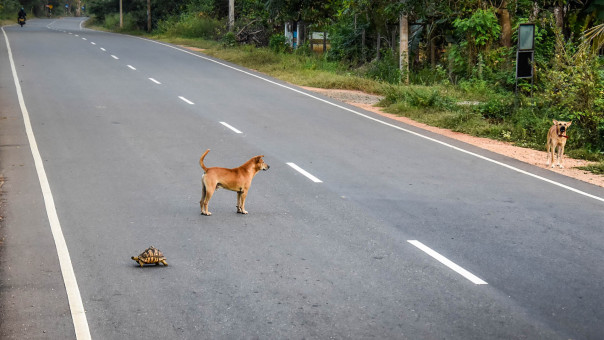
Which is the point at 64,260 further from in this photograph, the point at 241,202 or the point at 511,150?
the point at 511,150

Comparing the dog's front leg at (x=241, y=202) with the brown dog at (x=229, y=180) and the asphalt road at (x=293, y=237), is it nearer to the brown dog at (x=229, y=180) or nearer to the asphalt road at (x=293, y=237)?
the brown dog at (x=229, y=180)

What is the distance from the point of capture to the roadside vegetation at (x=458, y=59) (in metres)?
17.5

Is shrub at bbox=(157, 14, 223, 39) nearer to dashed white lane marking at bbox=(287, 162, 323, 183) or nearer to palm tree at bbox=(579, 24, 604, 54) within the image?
palm tree at bbox=(579, 24, 604, 54)

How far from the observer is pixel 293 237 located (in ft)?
29.9

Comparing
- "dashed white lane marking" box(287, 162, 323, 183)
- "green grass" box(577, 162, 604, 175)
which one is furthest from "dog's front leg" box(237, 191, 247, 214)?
"green grass" box(577, 162, 604, 175)

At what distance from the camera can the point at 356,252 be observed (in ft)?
28.0

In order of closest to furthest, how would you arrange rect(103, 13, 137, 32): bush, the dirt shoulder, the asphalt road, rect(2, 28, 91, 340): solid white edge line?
rect(2, 28, 91, 340): solid white edge line < the asphalt road < the dirt shoulder < rect(103, 13, 137, 32): bush

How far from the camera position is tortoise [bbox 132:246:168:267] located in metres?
7.88

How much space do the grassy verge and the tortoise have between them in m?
8.94

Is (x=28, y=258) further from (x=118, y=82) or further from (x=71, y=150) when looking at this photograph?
(x=118, y=82)

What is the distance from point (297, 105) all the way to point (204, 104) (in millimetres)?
2506

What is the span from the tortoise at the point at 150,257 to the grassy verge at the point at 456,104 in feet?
29.3

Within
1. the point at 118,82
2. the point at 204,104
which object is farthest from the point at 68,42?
the point at 204,104

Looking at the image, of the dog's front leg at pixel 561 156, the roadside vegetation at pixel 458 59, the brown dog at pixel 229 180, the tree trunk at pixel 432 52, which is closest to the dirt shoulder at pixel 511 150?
the dog's front leg at pixel 561 156
